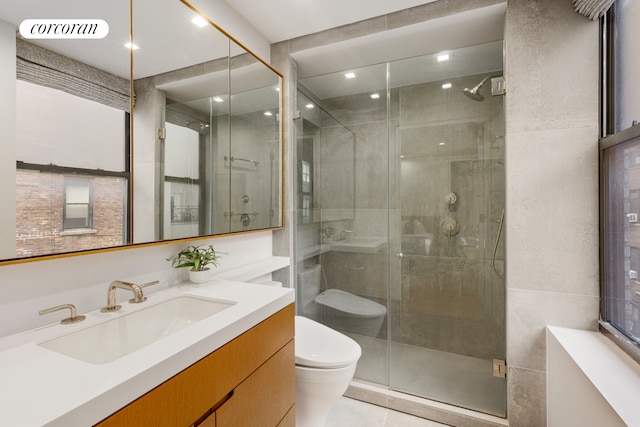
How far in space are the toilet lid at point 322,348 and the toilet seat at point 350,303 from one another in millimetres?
525

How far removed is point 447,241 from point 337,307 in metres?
0.98

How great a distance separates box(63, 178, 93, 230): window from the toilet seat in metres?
1.71

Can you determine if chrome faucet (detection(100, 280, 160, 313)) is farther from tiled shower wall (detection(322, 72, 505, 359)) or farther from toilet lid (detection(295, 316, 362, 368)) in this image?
tiled shower wall (detection(322, 72, 505, 359))

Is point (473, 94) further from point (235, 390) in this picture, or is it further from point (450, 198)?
point (235, 390)

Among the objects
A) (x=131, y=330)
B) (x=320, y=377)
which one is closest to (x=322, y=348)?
(x=320, y=377)

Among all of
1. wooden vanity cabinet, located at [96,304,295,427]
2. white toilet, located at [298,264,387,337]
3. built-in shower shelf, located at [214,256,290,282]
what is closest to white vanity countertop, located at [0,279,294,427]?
wooden vanity cabinet, located at [96,304,295,427]

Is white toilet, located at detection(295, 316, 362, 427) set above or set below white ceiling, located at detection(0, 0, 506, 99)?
below

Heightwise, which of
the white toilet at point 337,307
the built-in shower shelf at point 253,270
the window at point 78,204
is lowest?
the white toilet at point 337,307

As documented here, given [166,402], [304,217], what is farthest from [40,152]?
[304,217]

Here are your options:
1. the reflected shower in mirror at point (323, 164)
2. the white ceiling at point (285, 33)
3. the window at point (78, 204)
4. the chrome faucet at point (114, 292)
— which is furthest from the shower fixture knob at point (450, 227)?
the window at point (78, 204)

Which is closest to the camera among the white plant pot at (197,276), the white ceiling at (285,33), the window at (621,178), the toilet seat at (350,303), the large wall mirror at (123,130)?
the large wall mirror at (123,130)

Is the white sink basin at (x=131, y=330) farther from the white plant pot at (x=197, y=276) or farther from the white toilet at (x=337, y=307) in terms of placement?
the white toilet at (x=337, y=307)

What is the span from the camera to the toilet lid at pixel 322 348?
1.44 meters

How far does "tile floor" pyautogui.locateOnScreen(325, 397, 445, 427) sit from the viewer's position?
1.77m
